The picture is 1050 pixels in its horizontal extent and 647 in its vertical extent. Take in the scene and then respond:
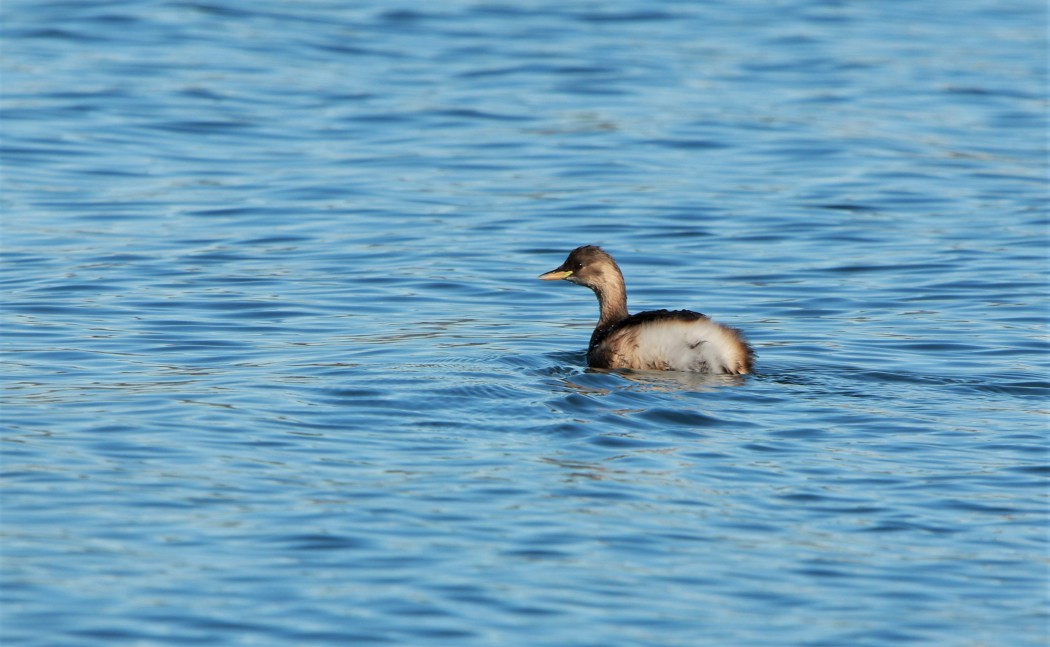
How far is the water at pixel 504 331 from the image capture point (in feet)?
21.5

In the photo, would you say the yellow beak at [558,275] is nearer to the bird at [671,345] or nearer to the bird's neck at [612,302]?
the bird's neck at [612,302]

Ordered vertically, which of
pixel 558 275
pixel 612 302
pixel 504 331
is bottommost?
pixel 504 331

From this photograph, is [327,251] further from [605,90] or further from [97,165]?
[605,90]

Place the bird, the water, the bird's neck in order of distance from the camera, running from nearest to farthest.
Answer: the water
the bird
the bird's neck

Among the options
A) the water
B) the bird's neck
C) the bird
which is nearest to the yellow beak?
the bird's neck

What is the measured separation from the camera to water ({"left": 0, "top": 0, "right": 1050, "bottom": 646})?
21.5ft

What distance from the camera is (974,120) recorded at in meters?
20.1

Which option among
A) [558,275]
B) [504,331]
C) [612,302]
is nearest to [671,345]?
[612,302]

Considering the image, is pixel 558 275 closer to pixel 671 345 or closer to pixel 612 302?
pixel 612 302

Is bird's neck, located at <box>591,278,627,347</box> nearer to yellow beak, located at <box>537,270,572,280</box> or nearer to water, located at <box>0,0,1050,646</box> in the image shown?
yellow beak, located at <box>537,270,572,280</box>

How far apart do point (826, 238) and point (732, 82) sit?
7.25m

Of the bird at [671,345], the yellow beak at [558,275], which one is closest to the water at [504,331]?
the bird at [671,345]

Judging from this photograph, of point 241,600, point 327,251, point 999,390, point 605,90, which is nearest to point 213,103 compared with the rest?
point 605,90

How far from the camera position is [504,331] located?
11.5 metres
